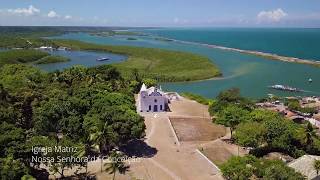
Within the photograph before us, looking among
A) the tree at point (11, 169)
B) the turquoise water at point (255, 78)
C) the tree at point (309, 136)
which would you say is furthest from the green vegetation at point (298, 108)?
the tree at point (11, 169)

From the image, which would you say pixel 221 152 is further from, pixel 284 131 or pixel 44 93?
pixel 44 93

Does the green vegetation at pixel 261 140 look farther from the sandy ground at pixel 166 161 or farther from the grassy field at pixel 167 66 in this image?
the grassy field at pixel 167 66

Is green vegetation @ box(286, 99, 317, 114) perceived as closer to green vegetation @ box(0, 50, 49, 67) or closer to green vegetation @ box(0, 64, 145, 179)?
green vegetation @ box(0, 64, 145, 179)

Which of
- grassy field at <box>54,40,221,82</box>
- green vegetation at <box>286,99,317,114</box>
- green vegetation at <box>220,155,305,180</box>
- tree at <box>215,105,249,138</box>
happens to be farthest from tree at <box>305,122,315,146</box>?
grassy field at <box>54,40,221,82</box>

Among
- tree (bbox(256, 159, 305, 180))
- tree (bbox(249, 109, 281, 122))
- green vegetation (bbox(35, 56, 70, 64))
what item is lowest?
green vegetation (bbox(35, 56, 70, 64))

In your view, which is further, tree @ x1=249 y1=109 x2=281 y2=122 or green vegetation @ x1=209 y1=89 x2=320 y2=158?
tree @ x1=249 y1=109 x2=281 y2=122
